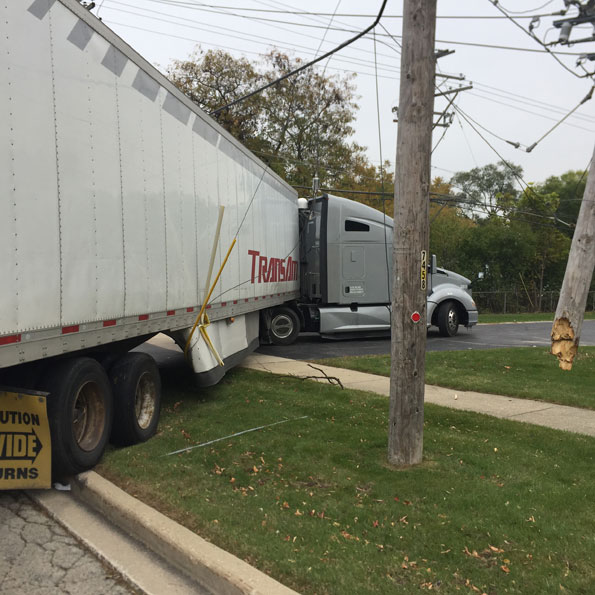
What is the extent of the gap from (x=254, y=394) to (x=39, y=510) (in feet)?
13.2

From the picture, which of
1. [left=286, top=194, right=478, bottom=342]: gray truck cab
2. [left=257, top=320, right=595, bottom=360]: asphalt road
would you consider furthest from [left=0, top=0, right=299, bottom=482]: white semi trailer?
[left=286, top=194, right=478, bottom=342]: gray truck cab

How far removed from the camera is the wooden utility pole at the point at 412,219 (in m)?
4.94

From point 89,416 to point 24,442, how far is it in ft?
2.90

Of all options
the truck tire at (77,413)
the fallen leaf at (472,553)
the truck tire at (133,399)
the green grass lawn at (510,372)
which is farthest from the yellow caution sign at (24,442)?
the green grass lawn at (510,372)

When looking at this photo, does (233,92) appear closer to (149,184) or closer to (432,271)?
(432,271)

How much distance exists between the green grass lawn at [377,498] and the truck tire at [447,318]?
9.68 m

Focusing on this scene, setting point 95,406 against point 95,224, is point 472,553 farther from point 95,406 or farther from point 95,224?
point 95,224

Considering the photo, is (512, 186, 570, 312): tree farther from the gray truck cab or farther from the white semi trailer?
the white semi trailer

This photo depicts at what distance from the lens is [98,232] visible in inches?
196

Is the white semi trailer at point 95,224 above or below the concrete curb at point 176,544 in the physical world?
above

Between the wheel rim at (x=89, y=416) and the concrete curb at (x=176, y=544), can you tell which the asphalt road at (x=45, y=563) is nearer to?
the concrete curb at (x=176, y=544)

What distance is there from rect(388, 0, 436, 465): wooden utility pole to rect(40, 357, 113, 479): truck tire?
2.70 meters

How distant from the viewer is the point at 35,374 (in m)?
4.82

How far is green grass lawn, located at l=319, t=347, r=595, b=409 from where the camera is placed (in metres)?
8.43
